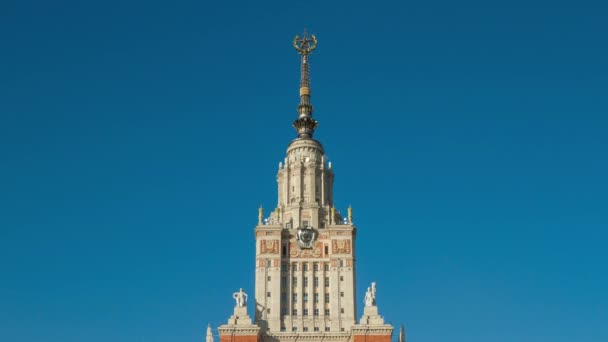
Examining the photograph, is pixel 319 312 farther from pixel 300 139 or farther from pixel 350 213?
pixel 300 139

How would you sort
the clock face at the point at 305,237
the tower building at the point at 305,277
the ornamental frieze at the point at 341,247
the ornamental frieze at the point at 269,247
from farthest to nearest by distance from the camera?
the clock face at the point at 305,237
the ornamental frieze at the point at 269,247
the ornamental frieze at the point at 341,247
the tower building at the point at 305,277

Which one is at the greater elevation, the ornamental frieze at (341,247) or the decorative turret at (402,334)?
the ornamental frieze at (341,247)

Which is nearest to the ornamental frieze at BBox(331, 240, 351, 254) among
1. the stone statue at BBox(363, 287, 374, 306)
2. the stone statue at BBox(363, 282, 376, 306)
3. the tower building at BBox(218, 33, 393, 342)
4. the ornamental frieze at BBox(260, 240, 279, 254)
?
the tower building at BBox(218, 33, 393, 342)

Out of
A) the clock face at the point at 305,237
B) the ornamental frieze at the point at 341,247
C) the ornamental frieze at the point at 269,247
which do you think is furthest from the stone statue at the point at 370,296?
the ornamental frieze at the point at 269,247

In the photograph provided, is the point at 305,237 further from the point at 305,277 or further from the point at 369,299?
the point at 369,299

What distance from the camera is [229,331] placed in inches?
6688

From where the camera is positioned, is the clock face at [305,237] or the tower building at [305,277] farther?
the clock face at [305,237]

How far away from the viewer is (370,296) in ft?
574

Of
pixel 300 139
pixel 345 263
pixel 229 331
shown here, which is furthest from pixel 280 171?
pixel 229 331

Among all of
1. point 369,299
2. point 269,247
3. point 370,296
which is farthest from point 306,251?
point 369,299

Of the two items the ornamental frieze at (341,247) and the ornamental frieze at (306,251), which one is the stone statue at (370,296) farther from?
the ornamental frieze at (306,251)

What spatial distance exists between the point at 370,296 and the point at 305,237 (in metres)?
17.1

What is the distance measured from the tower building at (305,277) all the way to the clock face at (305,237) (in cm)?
19

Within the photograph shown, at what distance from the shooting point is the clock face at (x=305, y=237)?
596 feet
